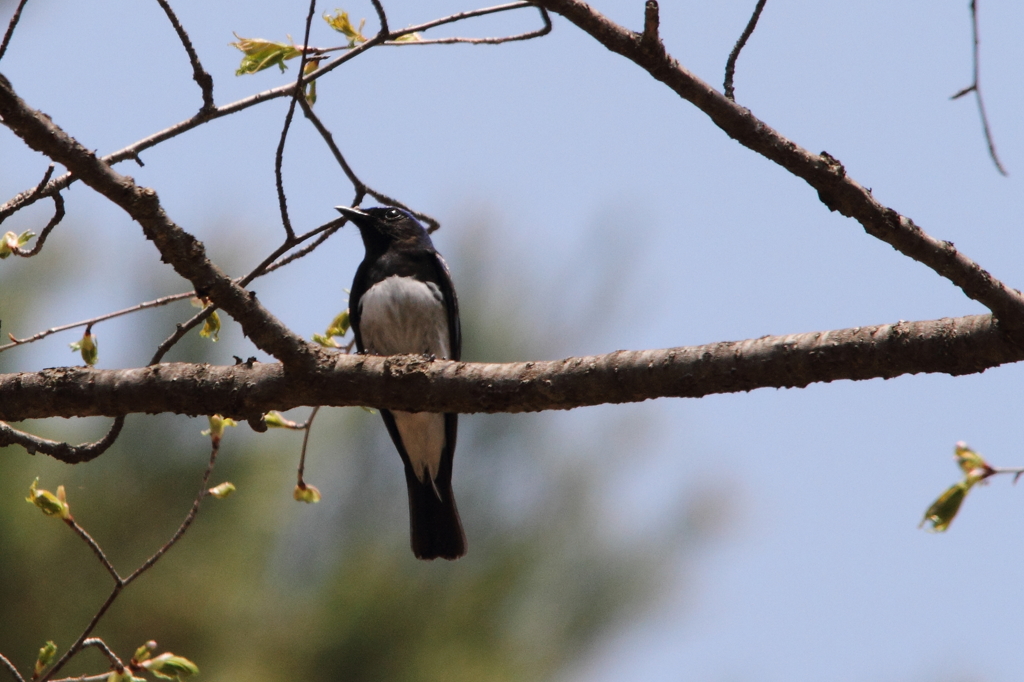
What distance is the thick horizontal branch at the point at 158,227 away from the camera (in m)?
2.13

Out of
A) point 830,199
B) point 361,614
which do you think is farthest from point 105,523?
point 830,199

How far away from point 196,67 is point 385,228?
273 cm

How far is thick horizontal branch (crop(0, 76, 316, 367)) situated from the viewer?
2127 millimetres

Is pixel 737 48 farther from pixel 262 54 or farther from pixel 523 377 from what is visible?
pixel 262 54

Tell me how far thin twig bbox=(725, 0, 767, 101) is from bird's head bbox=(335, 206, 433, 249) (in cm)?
317

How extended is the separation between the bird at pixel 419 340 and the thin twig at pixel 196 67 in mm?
1842

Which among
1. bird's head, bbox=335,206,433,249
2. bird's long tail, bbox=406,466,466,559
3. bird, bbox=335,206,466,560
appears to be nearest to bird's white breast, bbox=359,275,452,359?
bird, bbox=335,206,466,560

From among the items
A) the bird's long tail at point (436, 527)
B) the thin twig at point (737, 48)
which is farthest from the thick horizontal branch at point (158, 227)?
the bird's long tail at point (436, 527)

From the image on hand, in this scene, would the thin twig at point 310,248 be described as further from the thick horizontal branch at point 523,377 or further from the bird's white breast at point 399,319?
the bird's white breast at point 399,319

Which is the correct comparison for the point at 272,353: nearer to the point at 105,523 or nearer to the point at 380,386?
the point at 380,386

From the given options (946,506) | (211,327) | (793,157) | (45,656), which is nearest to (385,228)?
(211,327)

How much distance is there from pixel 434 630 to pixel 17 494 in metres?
3.13

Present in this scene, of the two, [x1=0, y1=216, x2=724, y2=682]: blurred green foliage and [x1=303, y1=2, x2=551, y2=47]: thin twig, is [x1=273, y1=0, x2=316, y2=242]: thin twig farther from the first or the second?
[x1=0, y1=216, x2=724, y2=682]: blurred green foliage

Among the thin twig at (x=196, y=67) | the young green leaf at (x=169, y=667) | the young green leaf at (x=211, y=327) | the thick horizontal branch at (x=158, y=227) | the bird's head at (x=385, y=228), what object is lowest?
the young green leaf at (x=169, y=667)
